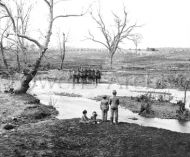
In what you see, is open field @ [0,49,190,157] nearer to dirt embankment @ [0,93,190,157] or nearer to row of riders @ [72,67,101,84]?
dirt embankment @ [0,93,190,157]

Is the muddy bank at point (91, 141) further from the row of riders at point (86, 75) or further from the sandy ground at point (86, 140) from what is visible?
the row of riders at point (86, 75)

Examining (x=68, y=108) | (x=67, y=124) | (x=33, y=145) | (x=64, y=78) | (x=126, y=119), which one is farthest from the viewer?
(x=64, y=78)

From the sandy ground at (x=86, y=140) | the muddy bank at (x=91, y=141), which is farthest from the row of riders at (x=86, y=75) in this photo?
the muddy bank at (x=91, y=141)

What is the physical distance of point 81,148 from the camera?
1383 centimetres

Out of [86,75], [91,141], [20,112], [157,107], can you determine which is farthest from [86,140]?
[86,75]

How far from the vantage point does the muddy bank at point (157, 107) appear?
76.1ft

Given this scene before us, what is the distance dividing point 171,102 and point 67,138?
15.4m

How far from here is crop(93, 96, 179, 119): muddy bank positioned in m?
23.2

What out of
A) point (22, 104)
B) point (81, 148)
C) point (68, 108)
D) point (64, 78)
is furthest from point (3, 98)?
point (64, 78)

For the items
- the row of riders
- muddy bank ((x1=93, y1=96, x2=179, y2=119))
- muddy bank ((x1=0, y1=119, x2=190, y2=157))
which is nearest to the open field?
muddy bank ((x1=0, y1=119, x2=190, y2=157))

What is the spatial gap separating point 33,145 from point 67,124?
425 centimetres

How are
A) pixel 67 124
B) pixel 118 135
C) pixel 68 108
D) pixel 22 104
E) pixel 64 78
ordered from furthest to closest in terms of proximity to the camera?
pixel 64 78 < pixel 68 108 < pixel 22 104 < pixel 67 124 < pixel 118 135

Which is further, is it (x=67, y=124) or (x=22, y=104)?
(x=22, y=104)

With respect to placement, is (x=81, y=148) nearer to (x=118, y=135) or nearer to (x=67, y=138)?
(x=67, y=138)
